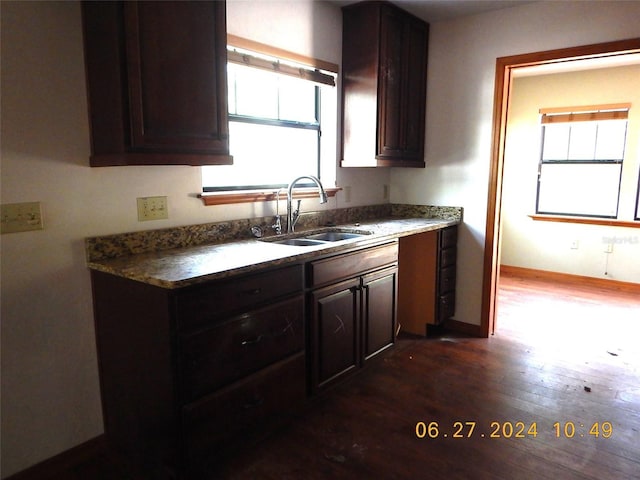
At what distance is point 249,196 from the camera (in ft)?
8.43

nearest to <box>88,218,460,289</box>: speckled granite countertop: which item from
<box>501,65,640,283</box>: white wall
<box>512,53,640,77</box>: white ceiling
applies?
<box>501,65,640,283</box>: white wall

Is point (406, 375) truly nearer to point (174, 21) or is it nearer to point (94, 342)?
point (94, 342)

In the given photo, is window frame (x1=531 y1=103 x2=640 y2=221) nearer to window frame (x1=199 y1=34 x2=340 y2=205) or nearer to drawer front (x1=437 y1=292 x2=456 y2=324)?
drawer front (x1=437 y1=292 x2=456 y2=324)

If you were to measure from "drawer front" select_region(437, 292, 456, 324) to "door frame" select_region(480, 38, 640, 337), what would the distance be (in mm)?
224

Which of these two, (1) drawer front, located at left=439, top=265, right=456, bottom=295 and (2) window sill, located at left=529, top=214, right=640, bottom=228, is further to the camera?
(2) window sill, located at left=529, top=214, right=640, bottom=228

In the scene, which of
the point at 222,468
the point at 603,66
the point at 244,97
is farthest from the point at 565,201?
the point at 222,468

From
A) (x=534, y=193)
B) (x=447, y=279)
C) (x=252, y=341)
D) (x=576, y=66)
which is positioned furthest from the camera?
(x=534, y=193)

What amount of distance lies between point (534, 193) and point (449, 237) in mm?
2473

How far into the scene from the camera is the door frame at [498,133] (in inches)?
111

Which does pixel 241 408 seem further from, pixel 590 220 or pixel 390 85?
pixel 590 220

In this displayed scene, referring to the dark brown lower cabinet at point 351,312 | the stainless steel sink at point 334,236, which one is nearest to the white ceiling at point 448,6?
the stainless steel sink at point 334,236

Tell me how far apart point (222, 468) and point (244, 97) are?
189 cm

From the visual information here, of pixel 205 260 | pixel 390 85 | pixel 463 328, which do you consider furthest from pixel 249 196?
pixel 463 328

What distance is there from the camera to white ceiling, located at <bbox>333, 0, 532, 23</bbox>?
2.96 metres
